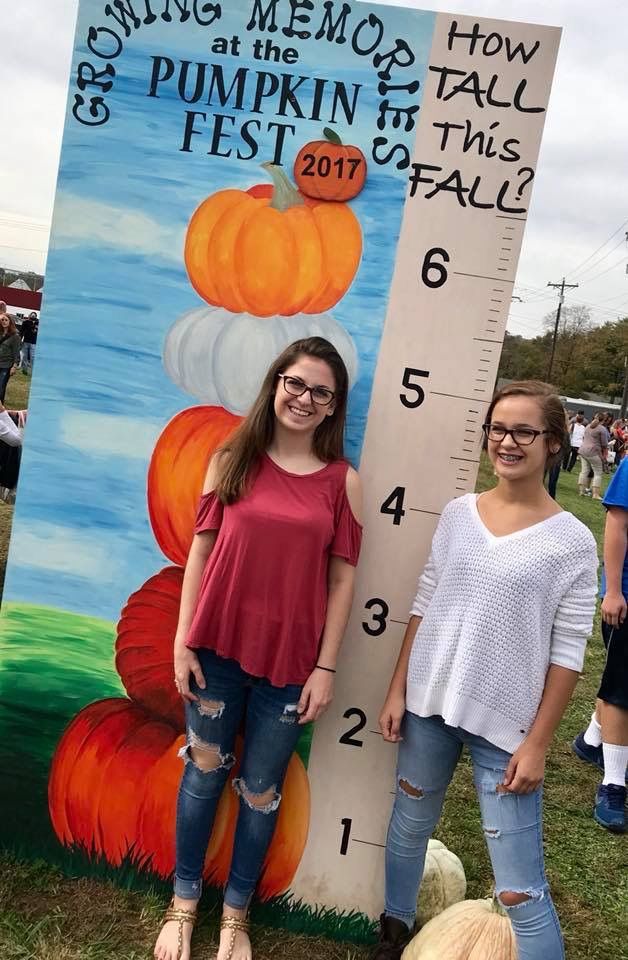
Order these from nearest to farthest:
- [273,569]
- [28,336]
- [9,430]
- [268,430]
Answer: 1. [273,569]
2. [268,430]
3. [9,430]
4. [28,336]

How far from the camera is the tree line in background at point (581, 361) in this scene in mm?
56500

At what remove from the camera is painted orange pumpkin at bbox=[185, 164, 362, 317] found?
2398mm

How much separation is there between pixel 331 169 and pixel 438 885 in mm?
2193

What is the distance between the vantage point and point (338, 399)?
225 cm

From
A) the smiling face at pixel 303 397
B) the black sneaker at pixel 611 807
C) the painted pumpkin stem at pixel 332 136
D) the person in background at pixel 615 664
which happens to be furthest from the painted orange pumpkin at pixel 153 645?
the black sneaker at pixel 611 807

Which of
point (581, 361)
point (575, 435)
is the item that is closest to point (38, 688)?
point (575, 435)

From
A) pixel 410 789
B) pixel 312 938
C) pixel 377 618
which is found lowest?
pixel 312 938

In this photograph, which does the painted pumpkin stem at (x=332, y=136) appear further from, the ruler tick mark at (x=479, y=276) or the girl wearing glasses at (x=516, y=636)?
the girl wearing glasses at (x=516, y=636)

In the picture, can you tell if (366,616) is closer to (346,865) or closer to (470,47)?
(346,865)

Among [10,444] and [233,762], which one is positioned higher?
[10,444]

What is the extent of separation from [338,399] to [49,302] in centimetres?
93

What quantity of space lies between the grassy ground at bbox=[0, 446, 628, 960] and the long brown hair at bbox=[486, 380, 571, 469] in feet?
5.26

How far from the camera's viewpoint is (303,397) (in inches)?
85.0

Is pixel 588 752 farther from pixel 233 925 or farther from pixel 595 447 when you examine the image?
pixel 595 447
